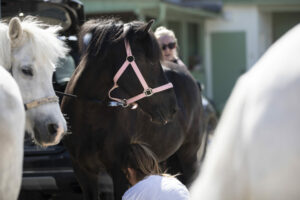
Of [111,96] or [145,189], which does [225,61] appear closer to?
[111,96]

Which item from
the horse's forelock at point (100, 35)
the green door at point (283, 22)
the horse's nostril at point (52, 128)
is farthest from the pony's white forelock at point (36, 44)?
the green door at point (283, 22)

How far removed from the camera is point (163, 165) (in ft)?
18.9

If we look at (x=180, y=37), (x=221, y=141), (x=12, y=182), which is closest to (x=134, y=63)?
(x=12, y=182)

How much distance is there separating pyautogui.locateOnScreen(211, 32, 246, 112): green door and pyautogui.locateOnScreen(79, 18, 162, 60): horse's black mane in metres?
13.5

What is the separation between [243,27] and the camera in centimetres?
1739

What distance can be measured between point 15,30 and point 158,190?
1.37 m

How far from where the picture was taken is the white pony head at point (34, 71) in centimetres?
322

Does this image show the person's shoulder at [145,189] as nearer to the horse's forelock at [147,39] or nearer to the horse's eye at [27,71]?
the horse's eye at [27,71]

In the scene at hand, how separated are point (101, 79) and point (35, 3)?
147cm

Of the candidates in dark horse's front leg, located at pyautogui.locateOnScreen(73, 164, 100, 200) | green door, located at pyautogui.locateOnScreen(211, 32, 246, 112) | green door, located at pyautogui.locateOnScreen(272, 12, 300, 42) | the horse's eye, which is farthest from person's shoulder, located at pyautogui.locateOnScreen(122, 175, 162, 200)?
green door, located at pyautogui.locateOnScreen(272, 12, 300, 42)

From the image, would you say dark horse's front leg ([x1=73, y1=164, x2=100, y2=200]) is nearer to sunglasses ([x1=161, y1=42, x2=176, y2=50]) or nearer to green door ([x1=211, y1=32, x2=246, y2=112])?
sunglasses ([x1=161, y1=42, x2=176, y2=50])

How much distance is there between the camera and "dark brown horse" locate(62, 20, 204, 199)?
4.14 m

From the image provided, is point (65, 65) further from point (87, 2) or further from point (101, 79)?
point (87, 2)

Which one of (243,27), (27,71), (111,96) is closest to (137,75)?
(111,96)
